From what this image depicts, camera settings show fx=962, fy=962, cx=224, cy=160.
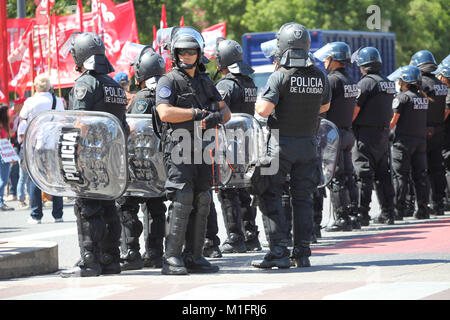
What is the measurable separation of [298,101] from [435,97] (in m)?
5.86

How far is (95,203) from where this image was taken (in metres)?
8.66

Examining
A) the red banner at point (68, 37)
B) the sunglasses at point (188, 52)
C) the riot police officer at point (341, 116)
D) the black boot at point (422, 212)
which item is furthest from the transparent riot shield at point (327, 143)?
the red banner at point (68, 37)

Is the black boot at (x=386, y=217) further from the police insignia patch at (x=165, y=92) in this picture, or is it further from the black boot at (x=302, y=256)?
the police insignia patch at (x=165, y=92)

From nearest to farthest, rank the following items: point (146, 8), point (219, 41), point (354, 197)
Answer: point (219, 41) → point (354, 197) → point (146, 8)

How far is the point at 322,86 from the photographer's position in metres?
8.87

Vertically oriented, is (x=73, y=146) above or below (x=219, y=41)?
below

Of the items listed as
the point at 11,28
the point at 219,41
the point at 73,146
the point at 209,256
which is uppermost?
the point at 11,28

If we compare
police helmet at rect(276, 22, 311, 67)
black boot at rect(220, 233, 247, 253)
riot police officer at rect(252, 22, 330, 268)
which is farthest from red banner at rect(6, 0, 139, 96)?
riot police officer at rect(252, 22, 330, 268)

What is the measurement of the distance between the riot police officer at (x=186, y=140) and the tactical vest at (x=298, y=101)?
536mm

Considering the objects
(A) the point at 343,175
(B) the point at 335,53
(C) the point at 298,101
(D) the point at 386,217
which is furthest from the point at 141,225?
(D) the point at 386,217

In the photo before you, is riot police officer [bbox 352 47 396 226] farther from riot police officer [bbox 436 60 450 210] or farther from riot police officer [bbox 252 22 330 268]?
riot police officer [bbox 252 22 330 268]
